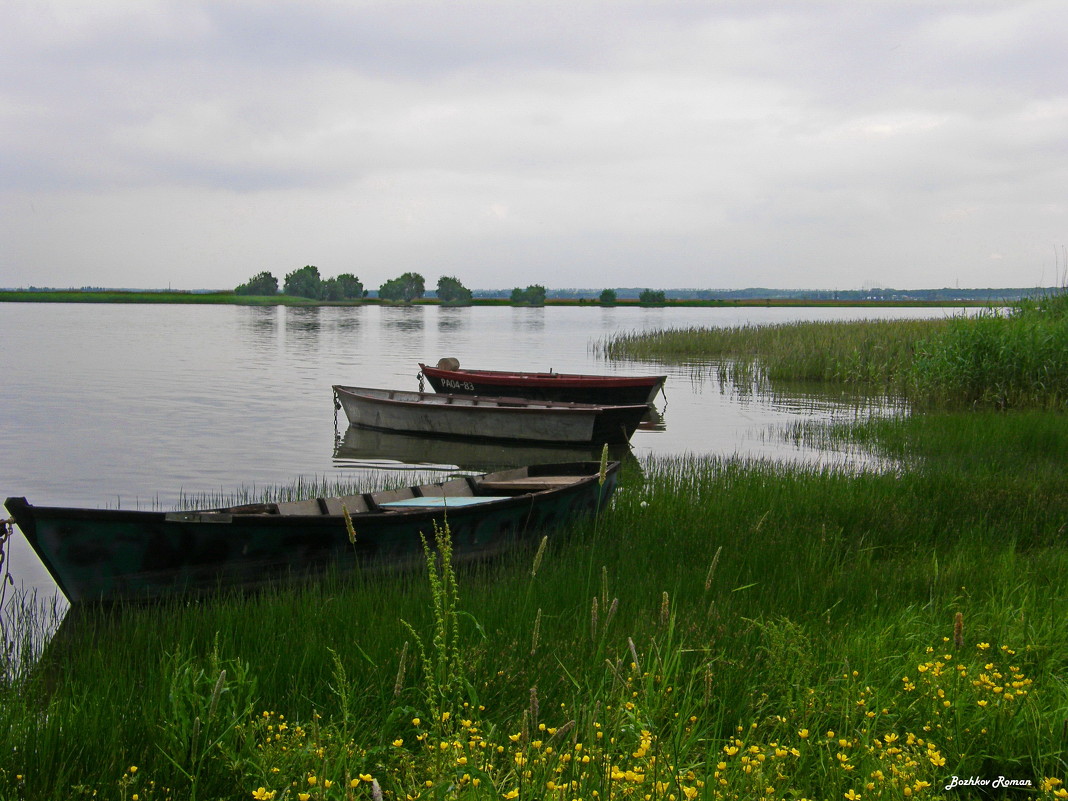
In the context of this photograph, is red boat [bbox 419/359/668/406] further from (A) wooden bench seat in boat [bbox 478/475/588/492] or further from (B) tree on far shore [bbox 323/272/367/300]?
(B) tree on far shore [bbox 323/272/367/300]

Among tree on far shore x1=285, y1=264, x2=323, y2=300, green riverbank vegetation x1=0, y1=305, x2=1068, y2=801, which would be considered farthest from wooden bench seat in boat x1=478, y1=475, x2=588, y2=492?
tree on far shore x1=285, y1=264, x2=323, y2=300

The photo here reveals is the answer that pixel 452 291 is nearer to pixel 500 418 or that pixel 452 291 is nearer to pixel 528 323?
pixel 528 323

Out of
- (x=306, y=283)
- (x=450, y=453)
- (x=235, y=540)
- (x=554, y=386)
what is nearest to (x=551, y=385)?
(x=554, y=386)

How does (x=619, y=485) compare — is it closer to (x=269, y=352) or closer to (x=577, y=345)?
(x=269, y=352)

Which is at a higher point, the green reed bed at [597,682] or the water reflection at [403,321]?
the water reflection at [403,321]

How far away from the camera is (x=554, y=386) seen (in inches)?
856

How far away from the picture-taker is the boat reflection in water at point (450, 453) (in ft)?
57.0

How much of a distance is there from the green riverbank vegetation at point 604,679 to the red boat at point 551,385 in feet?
38.1

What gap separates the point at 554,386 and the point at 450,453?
167 inches

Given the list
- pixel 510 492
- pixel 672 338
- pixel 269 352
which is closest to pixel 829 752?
pixel 510 492

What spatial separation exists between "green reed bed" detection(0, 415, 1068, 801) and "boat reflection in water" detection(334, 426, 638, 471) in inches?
343

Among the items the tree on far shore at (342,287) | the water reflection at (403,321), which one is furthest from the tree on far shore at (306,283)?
the water reflection at (403,321)

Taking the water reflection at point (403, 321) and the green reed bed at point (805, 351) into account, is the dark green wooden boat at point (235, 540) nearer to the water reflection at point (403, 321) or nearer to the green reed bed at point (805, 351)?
the green reed bed at point (805, 351)

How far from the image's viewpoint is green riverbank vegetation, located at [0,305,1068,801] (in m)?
3.48
